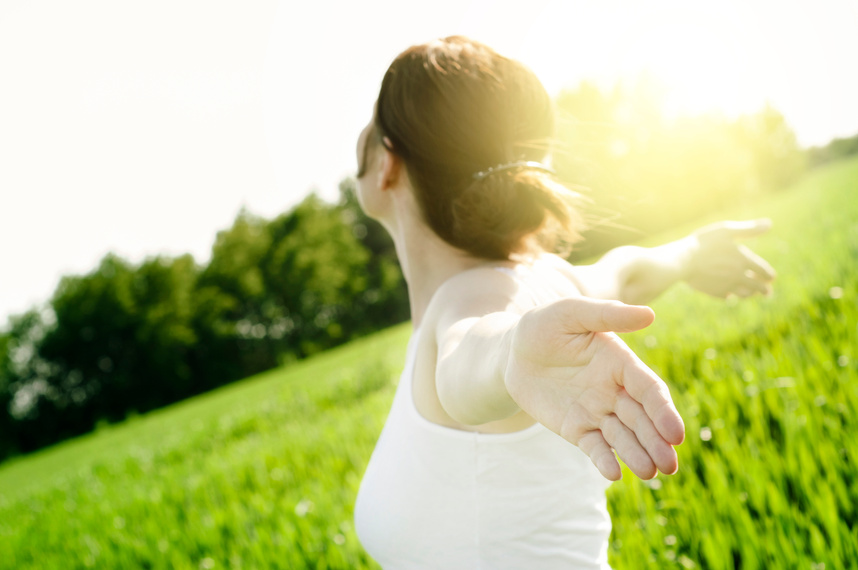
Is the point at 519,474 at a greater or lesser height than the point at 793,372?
greater

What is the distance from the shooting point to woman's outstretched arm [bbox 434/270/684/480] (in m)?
0.58

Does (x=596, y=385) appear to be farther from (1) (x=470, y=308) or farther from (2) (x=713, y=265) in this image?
(2) (x=713, y=265)

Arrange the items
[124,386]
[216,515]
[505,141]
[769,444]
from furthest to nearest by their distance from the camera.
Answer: [124,386] < [216,515] < [769,444] < [505,141]

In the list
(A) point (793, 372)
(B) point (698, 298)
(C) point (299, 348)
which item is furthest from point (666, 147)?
(A) point (793, 372)

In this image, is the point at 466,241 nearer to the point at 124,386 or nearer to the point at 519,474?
the point at 519,474

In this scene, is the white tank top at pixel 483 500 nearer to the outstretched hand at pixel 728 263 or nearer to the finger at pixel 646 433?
the finger at pixel 646 433

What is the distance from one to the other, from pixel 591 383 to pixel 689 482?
169 cm

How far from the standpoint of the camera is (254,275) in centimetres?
4319

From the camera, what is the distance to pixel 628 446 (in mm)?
599

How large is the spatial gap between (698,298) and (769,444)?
4.45m

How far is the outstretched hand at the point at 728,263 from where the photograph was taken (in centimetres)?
204

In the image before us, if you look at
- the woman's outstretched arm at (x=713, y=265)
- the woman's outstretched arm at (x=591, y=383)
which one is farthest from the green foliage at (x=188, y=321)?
the woman's outstretched arm at (x=591, y=383)

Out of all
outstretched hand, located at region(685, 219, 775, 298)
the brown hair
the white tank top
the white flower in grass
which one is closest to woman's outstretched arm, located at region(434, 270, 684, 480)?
the white tank top

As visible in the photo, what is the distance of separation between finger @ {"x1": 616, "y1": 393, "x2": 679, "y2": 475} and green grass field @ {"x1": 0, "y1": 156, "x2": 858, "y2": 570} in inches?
49.9
